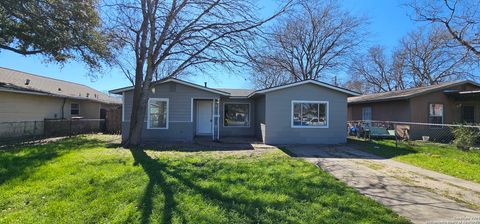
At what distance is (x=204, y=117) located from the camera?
16.9 meters

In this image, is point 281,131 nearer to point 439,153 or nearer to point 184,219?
point 439,153

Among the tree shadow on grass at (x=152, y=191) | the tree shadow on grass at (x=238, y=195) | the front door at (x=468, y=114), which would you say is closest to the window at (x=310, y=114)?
the tree shadow on grass at (x=238, y=195)

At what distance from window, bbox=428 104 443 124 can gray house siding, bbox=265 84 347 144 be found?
5.91m

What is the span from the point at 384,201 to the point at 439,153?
7.25 m

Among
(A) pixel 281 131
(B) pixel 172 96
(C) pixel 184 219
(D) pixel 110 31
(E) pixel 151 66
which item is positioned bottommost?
(C) pixel 184 219

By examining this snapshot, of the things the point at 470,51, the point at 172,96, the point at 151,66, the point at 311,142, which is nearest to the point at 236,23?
the point at 151,66

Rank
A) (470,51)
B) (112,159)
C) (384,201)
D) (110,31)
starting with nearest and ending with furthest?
(384,201) → (112,159) → (110,31) → (470,51)

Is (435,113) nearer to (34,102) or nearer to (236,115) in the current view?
(236,115)

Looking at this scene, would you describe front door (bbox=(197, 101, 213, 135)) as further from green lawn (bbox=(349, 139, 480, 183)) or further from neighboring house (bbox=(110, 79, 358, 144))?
green lawn (bbox=(349, 139, 480, 183))

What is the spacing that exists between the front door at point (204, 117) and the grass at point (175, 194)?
30.1 feet

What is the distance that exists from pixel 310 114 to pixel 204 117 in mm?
6299

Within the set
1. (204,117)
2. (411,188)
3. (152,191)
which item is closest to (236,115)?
(204,117)

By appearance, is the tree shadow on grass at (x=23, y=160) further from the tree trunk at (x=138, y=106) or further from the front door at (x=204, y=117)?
the front door at (x=204, y=117)

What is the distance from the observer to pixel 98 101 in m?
21.6
